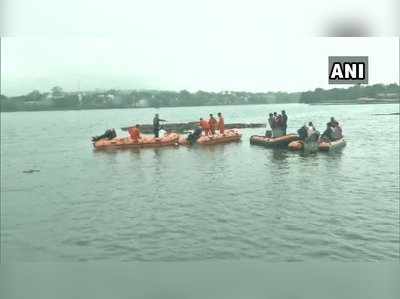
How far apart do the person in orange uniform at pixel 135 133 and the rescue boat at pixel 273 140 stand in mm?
916

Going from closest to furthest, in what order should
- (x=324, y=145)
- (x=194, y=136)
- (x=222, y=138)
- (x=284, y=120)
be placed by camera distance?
(x=324, y=145) → (x=284, y=120) → (x=222, y=138) → (x=194, y=136)

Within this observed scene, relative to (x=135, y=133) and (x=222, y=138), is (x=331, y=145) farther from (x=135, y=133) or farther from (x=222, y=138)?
(x=135, y=133)

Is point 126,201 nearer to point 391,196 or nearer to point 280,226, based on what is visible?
point 280,226

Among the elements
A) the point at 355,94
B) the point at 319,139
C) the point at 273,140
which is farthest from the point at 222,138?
the point at 355,94

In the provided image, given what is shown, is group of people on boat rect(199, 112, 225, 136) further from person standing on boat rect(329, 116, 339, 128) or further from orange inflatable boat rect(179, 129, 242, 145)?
person standing on boat rect(329, 116, 339, 128)

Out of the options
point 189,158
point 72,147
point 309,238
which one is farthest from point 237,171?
point 72,147

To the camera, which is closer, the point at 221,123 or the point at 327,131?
the point at 327,131

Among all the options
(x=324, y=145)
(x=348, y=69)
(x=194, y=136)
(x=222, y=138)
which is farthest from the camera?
(x=194, y=136)

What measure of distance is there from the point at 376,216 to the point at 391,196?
0.18 meters

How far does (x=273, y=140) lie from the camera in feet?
11.6

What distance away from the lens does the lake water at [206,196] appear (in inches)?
122

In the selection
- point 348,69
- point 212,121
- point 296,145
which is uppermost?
point 348,69

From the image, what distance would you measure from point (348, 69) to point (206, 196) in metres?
1.33

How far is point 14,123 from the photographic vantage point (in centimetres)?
345
